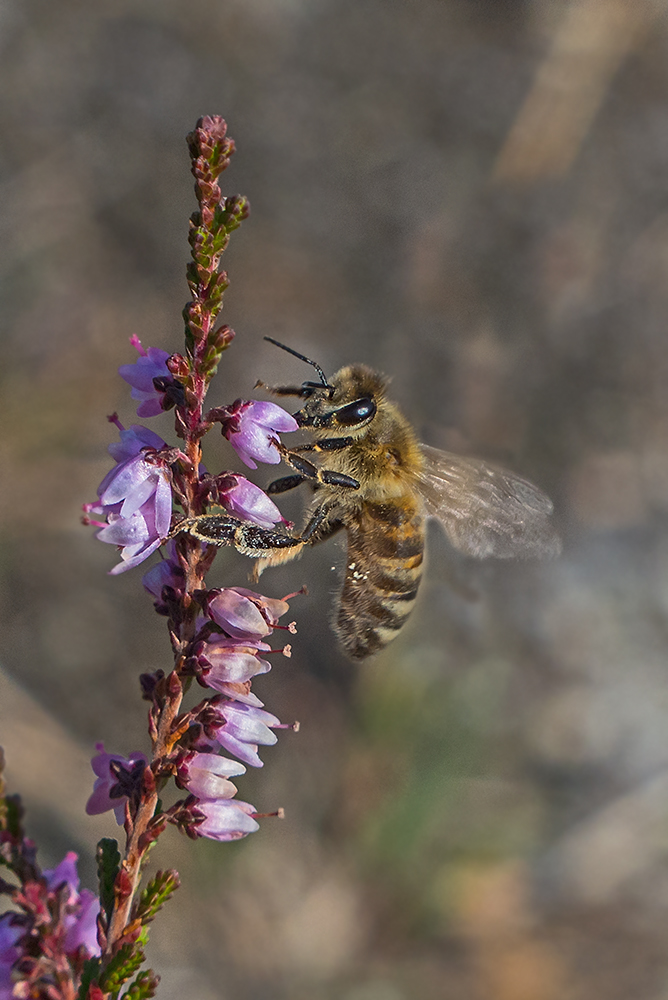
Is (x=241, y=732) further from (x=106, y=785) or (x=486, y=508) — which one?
(x=486, y=508)

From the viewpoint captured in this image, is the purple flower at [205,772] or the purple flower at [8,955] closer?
the purple flower at [8,955]

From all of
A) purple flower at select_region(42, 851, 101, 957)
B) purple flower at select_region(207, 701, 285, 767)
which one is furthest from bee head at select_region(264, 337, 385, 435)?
purple flower at select_region(42, 851, 101, 957)

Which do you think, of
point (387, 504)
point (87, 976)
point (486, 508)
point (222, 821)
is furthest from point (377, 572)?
point (87, 976)

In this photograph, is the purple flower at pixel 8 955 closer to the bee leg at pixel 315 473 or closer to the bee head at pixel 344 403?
the bee leg at pixel 315 473

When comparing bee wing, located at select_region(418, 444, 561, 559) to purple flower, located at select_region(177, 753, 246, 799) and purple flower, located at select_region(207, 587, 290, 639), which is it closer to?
purple flower, located at select_region(207, 587, 290, 639)

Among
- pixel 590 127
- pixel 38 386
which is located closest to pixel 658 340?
pixel 590 127

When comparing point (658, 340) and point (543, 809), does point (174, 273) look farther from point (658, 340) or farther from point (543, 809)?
point (543, 809)

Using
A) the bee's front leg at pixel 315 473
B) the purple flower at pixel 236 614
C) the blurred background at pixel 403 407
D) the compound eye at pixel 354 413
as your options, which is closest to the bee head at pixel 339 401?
the compound eye at pixel 354 413
